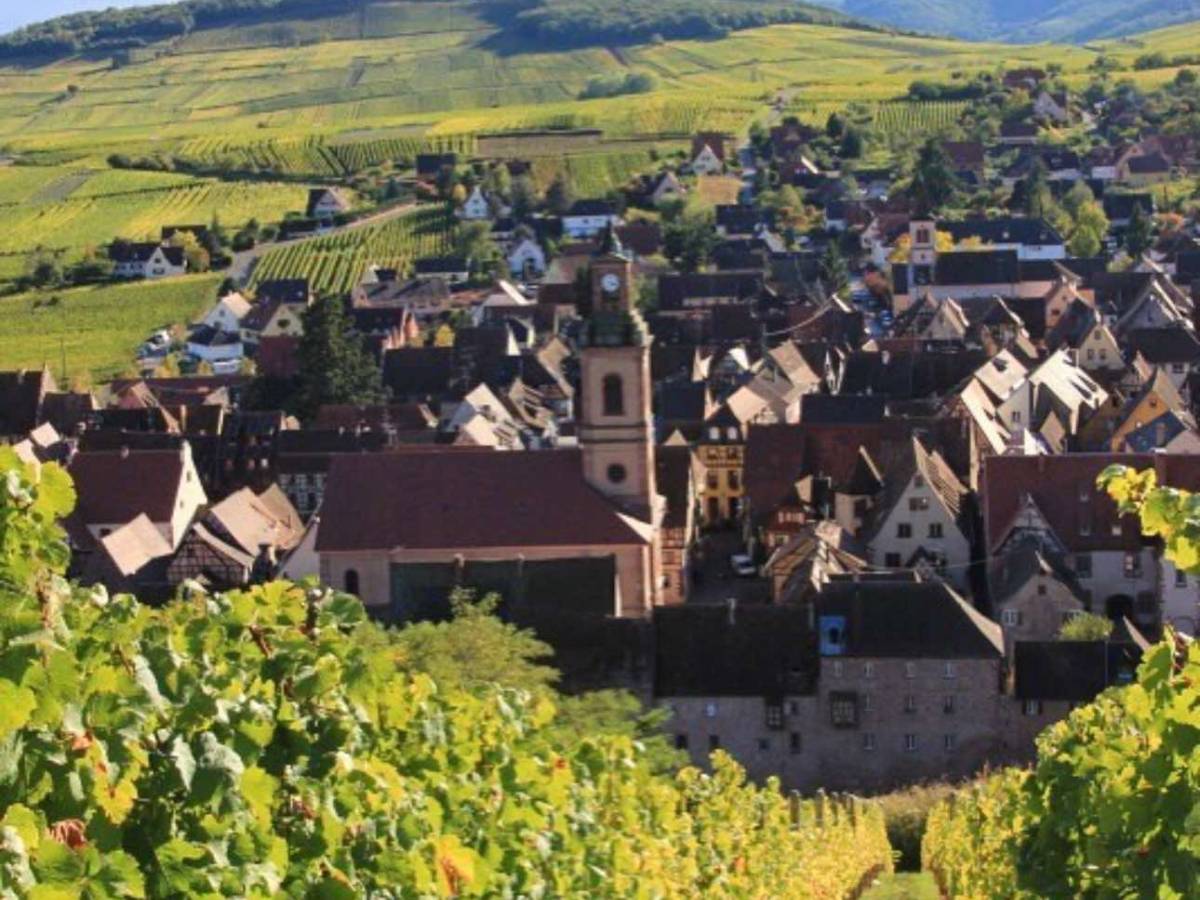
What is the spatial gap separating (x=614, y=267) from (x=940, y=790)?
44.6ft

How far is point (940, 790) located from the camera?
124 ft

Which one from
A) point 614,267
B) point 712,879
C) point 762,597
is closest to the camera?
point 712,879

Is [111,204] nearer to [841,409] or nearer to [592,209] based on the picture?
[592,209]

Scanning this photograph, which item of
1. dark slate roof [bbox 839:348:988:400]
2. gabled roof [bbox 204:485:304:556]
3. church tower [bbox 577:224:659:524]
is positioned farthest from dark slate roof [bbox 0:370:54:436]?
church tower [bbox 577:224:659:524]

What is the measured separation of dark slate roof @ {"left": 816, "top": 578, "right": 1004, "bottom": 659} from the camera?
38750mm

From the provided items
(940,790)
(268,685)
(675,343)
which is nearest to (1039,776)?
(268,685)

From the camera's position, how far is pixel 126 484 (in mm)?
55844

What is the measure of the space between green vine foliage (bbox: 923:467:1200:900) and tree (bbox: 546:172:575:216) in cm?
12256

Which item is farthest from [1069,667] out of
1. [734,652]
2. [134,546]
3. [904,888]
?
[134,546]

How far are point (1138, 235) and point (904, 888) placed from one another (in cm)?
8777

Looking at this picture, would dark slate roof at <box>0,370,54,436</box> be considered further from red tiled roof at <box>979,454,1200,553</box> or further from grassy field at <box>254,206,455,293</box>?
grassy field at <box>254,206,455,293</box>

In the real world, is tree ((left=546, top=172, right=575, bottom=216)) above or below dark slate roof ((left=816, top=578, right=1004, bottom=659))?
above

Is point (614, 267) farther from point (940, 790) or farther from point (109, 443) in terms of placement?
point (109, 443)

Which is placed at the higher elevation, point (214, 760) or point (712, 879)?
point (214, 760)
